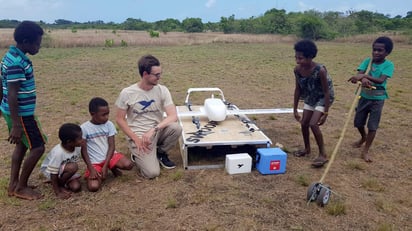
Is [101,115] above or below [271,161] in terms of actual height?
above

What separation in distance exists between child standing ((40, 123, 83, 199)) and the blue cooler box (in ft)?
7.52

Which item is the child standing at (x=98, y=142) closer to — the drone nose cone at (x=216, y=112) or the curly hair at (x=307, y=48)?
the drone nose cone at (x=216, y=112)

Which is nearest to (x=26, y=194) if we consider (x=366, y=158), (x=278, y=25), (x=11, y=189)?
(x=11, y=189)

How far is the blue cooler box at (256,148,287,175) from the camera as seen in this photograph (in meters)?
4.57

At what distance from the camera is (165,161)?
4.93 m

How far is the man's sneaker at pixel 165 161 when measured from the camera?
16.0ft

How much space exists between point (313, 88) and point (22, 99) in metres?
3.71

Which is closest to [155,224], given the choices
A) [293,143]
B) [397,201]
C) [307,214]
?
[307,214]

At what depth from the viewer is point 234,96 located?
32.8ft

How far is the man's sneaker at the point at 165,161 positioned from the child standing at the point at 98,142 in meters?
0.76

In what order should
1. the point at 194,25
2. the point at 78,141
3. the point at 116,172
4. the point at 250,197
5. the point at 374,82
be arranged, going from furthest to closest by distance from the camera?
1. the point at 194,25
2. the point at 374,82
3. the point at 116,172
4. the point at 250,197
5. the point at 78,141

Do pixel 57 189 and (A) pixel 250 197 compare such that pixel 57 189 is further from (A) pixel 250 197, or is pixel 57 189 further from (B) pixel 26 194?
(A) pixel 250 197

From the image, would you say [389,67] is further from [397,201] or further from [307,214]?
[307,214]

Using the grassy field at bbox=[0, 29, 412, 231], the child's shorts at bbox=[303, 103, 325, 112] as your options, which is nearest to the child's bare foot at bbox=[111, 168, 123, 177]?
the grassy field at bbox=[0, 29, 412, 231]
